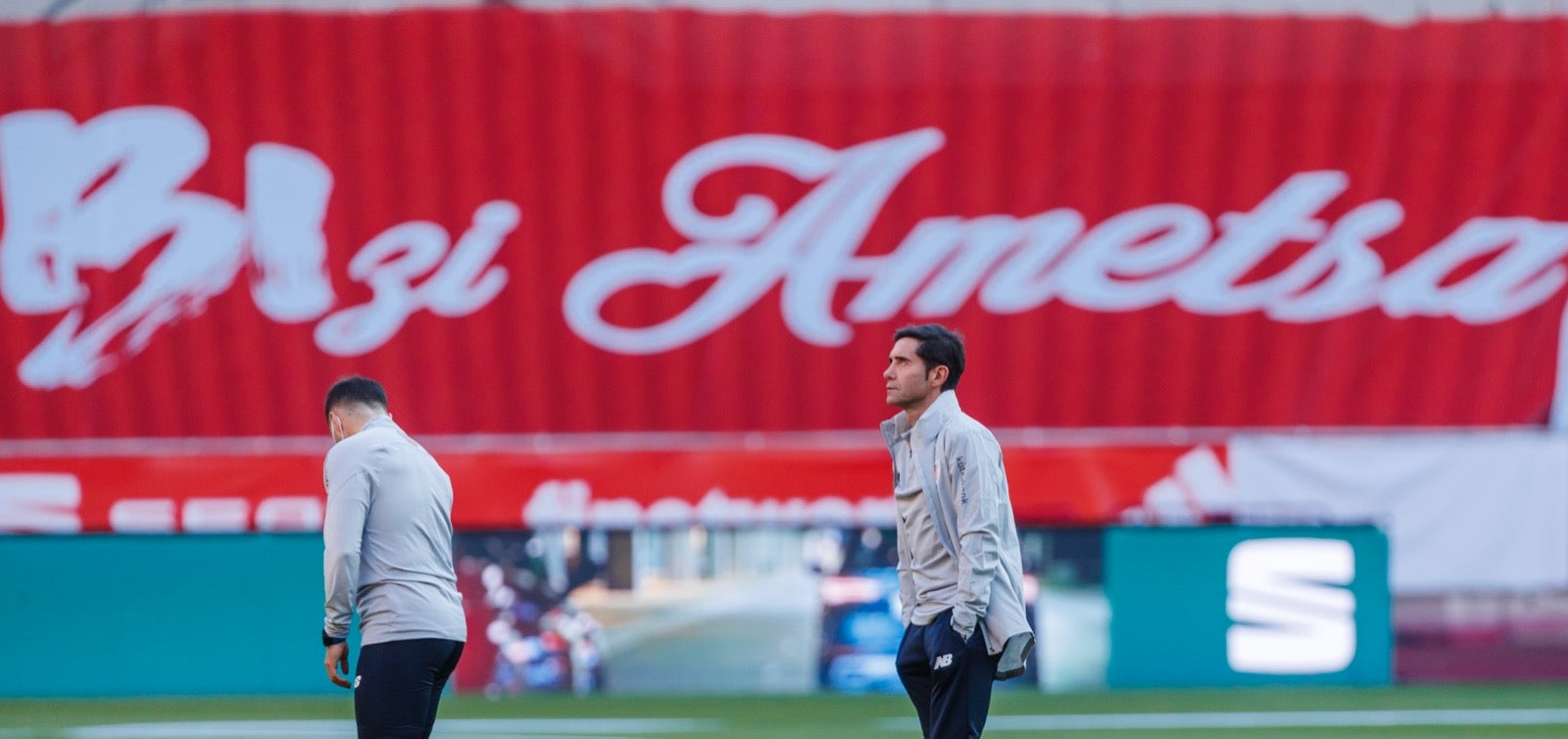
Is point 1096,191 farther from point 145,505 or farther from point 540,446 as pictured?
point 145,505

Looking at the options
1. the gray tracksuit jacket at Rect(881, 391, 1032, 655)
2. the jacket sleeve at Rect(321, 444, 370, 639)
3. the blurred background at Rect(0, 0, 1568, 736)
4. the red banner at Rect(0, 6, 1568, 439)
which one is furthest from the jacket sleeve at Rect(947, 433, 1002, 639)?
the red banner at Rect(0, 6, 1568, 439)

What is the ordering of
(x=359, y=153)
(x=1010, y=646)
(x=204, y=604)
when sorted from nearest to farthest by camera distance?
(x=1010, y=646) → (x=204, y=604) → (x=359, y=153)

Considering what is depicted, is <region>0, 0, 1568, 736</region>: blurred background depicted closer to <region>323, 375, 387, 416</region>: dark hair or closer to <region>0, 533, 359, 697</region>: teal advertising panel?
<region>0, 533, 359, 697</region>: teal advertising panel

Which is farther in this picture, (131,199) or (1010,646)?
(131,199)

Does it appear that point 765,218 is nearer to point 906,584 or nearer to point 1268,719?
point 1268,719

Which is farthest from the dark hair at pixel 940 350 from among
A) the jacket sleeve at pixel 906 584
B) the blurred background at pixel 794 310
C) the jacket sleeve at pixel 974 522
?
the blurred background at pixel 794 310

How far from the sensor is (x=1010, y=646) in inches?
166

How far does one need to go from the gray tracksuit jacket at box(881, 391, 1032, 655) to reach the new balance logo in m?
6.19

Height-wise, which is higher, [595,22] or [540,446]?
[595,22]

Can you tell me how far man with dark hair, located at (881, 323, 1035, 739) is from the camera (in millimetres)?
4164

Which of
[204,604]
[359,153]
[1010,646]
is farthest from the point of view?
[359,153]

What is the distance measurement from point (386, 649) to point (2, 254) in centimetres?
802

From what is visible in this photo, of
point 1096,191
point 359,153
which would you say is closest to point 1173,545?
point 1096,191

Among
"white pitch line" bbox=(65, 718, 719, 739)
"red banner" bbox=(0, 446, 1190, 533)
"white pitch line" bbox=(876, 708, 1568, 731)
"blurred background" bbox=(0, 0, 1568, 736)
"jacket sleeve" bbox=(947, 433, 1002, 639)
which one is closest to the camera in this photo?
"jacket sleeve" bbox=(947, 433, 1002, 639)
